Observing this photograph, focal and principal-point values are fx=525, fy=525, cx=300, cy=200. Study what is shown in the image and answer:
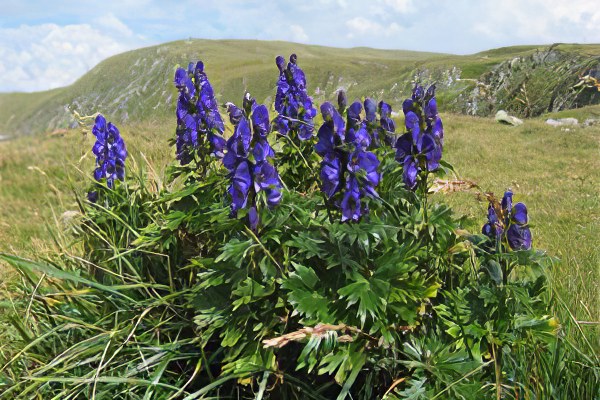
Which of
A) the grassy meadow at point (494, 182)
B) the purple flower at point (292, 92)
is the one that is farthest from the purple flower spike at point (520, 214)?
the purple flower at point (292, 92)

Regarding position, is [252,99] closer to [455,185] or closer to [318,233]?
[318,233]

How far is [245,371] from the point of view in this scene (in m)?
2.36

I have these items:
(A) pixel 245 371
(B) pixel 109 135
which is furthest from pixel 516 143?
(A) pixel 245 371

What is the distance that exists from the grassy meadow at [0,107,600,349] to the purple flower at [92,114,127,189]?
0.16 m

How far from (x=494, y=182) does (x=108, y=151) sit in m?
6.62

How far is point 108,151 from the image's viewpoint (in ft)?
13.1

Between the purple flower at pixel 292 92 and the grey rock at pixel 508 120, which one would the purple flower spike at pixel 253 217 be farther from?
the grey rock at pixel 508 120

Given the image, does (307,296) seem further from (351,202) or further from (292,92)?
(292,92)

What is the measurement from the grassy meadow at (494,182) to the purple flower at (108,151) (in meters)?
0.16

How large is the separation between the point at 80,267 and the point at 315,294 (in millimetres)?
2264

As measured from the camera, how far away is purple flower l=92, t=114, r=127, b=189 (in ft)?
13.0

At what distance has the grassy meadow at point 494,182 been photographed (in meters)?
3.87

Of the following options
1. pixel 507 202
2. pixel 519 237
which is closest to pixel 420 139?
pixel 507 202

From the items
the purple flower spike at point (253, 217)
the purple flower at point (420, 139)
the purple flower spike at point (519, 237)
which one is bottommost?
the purple flower spike at point (519, 237)
